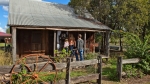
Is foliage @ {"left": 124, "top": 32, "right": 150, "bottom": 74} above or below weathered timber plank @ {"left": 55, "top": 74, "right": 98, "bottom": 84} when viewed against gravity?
above

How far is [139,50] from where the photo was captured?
31.2ft

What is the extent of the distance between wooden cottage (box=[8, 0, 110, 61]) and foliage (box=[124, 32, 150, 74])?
4651 mm

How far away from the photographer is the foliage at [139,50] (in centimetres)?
916

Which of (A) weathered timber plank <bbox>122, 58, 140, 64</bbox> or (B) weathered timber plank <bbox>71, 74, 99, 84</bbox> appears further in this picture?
(A) weathered timber plank <bbox>122, 58, 140, 64</bbox>

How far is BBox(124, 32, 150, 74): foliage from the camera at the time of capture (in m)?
9.16

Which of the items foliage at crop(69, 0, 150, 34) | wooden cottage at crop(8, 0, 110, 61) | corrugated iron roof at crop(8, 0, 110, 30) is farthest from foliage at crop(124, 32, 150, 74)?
foliage at crop(69, 0, 150, 34)

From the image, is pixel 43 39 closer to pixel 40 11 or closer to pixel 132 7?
pixel 40 11

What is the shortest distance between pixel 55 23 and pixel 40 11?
2.80 meters

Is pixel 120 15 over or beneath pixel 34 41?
over

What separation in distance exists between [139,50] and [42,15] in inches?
323

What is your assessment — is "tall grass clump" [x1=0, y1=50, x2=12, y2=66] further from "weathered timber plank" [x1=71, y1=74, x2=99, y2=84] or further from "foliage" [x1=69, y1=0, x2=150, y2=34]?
"foliage" [x1=69, y1=0, x2=150, y2=34]

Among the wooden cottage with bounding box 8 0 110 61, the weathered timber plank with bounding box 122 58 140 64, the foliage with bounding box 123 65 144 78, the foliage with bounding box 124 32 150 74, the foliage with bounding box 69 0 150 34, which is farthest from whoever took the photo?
the foliage with bounding box 69 0 150 34

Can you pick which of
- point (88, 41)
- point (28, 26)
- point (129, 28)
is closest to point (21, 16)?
point (28, 26)

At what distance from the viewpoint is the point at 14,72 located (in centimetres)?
507
